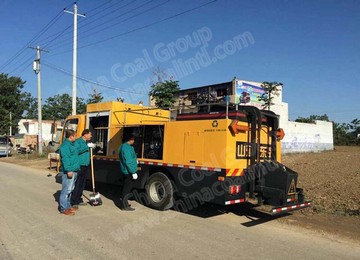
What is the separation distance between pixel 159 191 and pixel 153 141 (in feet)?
4.08

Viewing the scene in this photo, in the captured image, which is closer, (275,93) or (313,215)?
(313,215)

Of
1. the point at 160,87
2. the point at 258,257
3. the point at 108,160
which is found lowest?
the point at 258,257

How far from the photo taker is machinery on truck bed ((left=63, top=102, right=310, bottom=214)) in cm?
714

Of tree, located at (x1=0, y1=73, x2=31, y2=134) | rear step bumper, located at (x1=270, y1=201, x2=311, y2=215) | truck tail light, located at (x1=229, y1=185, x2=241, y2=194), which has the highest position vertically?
tree, located at (x1=0, y1=73, x2=31, y2=134)

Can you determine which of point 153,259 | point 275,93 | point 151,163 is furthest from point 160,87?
point 275,93

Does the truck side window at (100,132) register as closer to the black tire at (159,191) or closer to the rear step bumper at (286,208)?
the black tire at (159,191)

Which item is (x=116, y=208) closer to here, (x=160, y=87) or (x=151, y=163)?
(x=151, y=163)

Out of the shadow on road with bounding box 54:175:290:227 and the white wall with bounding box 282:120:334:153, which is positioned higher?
the white wall with bounding box 282:120:334:153

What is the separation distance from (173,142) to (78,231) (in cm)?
285

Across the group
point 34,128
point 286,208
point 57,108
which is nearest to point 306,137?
point 286,208

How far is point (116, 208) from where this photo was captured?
8664 mm

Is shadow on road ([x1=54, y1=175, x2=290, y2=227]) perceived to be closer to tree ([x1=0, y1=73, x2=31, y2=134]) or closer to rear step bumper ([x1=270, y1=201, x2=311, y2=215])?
rear step bumper ([x1=270, y1=201, x2=311, y2=215])

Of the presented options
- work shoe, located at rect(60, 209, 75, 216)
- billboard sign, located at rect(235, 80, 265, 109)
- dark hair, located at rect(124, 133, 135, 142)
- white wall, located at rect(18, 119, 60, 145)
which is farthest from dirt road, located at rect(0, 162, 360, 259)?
white wall, located at rect(18, 119, 60, 145)

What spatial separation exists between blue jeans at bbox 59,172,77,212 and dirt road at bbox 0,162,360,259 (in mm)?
267
